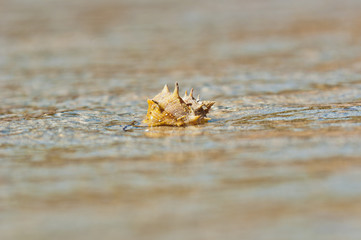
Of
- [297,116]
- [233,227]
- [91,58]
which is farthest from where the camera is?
[91,58]

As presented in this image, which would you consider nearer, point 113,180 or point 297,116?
point 113,180

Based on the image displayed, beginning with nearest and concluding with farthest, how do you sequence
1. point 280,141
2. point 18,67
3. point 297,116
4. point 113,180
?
1. point 113,180
2. point 280,141
3. point 297,116
4. point 18,67

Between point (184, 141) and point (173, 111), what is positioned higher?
point (173, 111)

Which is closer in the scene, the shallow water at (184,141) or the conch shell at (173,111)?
the shallow water at (184,141)

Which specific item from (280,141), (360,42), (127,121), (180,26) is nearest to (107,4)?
(180,26)

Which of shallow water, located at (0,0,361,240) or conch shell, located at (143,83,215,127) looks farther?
conch shell, located at (143,83,215,127)

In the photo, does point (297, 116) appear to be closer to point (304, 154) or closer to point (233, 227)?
point (304, 154)

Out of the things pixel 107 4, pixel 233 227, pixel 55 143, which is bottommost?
pixel 233 227

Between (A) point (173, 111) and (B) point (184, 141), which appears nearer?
(B) point (184, 141)
